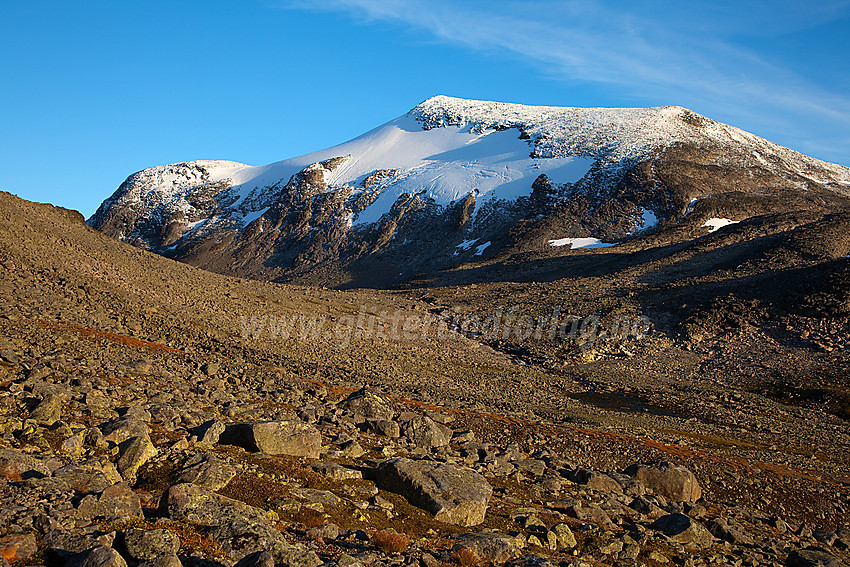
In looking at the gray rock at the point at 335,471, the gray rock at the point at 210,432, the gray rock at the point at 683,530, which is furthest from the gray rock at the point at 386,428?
the gray rock at the point at 683,530

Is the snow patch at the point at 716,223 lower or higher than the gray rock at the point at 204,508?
higher

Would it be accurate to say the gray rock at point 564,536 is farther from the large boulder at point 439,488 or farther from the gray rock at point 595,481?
the gray rock at point 595,481

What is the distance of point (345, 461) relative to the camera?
12.5 meters

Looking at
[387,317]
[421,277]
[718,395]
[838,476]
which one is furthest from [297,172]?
[838,476]

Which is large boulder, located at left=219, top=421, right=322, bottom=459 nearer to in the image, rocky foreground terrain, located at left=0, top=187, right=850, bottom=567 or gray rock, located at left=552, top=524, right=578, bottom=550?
rocky foreground terrain, located at left=0, top=187, right=850, bottom=567

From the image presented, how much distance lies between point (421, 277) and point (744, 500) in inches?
2611

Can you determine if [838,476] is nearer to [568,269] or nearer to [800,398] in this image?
[800,398]

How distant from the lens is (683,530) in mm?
12375

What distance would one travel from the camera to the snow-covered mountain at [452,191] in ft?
355

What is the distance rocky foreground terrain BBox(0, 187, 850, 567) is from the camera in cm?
818

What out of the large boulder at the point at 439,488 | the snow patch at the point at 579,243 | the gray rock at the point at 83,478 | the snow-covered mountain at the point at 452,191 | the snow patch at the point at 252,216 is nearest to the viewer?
the gray rock at the point at 83,478

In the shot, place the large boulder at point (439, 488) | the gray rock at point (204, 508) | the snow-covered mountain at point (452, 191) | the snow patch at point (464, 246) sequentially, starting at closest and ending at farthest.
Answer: the gray rock at point (204, 508), the large boulder at point (439, 488), the snow-covered mountain at point (452, 191), the snow patch at point (464, 246)

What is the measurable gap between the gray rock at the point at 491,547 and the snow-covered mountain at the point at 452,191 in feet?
292

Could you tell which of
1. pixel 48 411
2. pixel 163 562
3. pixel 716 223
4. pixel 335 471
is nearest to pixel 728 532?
pixel 335 471
